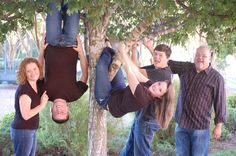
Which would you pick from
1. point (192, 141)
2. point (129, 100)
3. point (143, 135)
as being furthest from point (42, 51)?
point (192, 141)

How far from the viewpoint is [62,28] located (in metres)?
4.36

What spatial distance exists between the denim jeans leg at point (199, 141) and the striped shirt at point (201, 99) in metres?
0.08

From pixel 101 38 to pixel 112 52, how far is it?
0.22 m

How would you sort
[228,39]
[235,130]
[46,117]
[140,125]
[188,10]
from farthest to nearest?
[235,130] < [46,117] < [228,39] < [140,125] < [188,10]

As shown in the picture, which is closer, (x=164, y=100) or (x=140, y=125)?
(x=164, y=100)

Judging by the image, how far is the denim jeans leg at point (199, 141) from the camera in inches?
189

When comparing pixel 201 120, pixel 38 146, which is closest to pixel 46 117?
pixel 38 146

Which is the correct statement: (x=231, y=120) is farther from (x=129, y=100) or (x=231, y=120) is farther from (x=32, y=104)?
(x=32, y=104)

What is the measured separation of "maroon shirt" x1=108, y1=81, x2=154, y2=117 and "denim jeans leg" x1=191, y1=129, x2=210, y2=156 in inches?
35.4

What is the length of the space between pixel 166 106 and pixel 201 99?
66 cm

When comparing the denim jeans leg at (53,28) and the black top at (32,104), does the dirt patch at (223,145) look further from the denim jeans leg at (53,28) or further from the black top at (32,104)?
the denim jeans leg at (53,28)

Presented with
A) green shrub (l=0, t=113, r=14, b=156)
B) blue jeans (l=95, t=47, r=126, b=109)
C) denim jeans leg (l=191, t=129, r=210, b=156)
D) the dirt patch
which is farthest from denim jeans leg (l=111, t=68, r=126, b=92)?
the dirt patch

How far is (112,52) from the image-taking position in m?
4.43

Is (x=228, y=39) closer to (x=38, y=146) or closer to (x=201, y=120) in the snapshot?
(x=201, y=120)
